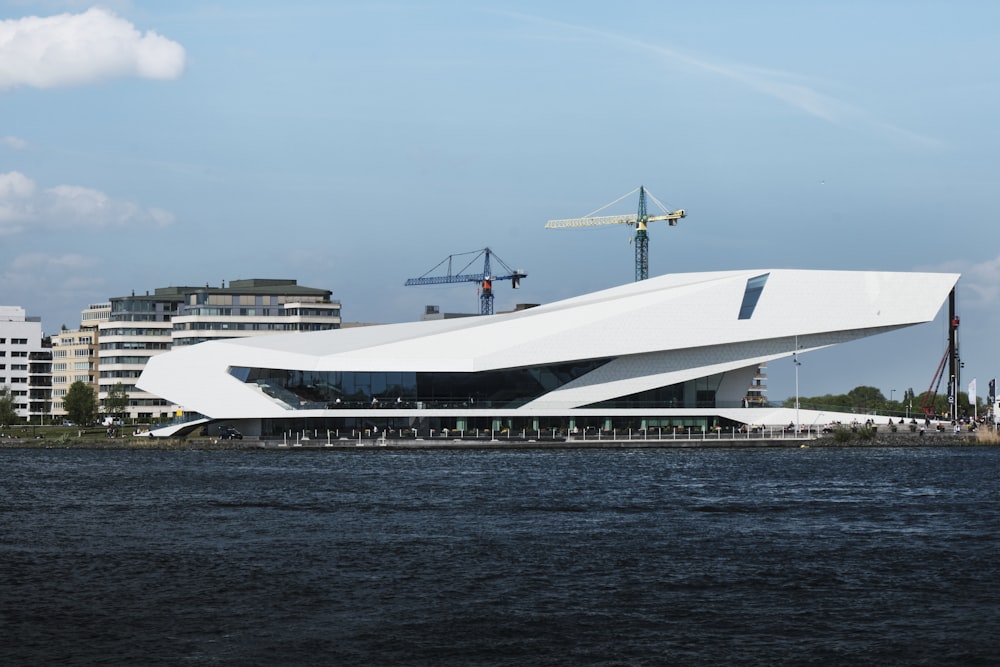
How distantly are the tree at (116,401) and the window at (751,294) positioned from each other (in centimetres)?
6751

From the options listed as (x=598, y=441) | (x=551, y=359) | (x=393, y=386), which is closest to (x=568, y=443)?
(x=598, y=441)

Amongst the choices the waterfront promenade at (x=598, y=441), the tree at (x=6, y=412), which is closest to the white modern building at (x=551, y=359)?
the waterfront promenade at (x=598, y=441)

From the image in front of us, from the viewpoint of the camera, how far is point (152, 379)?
92.1m

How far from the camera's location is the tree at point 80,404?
130375mm

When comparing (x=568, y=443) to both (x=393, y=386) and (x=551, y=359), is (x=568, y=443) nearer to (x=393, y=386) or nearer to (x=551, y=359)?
(x=551, y=359)

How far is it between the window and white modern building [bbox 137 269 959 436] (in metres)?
0.10

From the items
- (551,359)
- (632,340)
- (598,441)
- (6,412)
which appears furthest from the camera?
(6,412)

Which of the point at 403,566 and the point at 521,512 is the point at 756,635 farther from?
the point at 521,512

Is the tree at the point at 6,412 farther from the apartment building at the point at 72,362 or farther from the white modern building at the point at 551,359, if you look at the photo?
the white modern building at the point at 551,359

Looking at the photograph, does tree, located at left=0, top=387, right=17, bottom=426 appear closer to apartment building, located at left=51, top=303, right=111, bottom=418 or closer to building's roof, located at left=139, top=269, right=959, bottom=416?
apartment building, located at left=51, top=303, right=111, bottom=418

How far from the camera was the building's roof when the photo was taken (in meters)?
90.6

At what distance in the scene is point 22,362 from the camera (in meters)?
155

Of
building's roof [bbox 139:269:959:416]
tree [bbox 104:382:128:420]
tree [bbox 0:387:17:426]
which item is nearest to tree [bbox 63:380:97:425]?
tree [bbox 104:382:128:420]

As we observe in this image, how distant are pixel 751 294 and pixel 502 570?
63.7m
